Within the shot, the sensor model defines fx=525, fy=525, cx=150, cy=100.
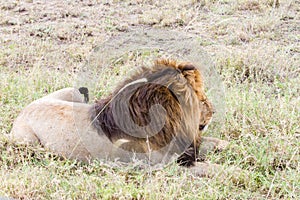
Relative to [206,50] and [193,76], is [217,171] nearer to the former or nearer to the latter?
[193,76]

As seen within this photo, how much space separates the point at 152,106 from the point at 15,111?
1.37m

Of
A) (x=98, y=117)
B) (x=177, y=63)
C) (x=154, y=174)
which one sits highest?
(x=177, y=63)

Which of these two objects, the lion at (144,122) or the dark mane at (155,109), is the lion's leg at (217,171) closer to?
the lion at (144,122)

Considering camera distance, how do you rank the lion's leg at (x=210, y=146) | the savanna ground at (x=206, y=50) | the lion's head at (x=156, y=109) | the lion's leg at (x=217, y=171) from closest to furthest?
the savanna ground at (x=206, y=50) → the lion's leg at (x=217, y=171) → the lion's head at (x=156, y=109) → the lion's leg at (x=210, y=146)

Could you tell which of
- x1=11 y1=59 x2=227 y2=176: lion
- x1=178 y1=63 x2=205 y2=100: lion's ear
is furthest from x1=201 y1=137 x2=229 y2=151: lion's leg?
x1=178 y1=63 x2=205 y2=100: lion's ear

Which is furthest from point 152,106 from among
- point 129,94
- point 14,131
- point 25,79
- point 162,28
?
point 162,28

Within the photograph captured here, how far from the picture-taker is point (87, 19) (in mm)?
6586

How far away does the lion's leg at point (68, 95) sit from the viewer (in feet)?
12.6

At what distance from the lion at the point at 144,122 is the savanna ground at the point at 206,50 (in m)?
0.12

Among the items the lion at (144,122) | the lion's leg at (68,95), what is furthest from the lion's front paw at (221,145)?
the lion's leg at (68,95)

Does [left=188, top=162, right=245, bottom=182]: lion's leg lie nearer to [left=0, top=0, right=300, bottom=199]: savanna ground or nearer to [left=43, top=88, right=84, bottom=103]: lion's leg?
[left=0, top=0, right=300, bottom=199]: savanna ground

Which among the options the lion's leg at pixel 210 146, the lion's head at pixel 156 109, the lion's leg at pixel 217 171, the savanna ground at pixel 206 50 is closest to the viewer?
the savanna ground at pixel 206 50

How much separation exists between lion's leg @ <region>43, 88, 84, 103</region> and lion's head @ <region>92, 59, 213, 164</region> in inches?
24.6

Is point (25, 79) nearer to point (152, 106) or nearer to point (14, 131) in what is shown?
point (14, 131)
